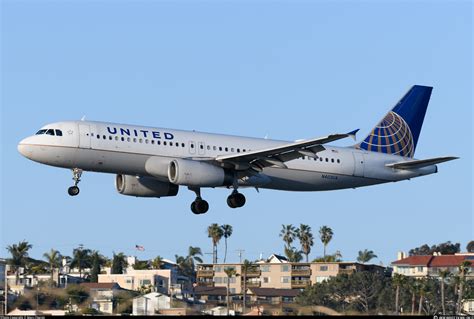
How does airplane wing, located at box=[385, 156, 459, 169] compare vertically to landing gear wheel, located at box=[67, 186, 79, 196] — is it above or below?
above

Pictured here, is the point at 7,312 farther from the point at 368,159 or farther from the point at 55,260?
the point at 55,260

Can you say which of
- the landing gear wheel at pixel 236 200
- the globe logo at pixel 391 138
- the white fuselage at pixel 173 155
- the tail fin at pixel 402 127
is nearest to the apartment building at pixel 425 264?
the tail fin at pixel 402 127

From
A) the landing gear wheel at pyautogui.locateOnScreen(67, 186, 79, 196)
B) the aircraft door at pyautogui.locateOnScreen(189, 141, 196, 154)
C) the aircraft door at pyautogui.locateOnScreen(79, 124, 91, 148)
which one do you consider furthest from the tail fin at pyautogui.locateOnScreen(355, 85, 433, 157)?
the landing gear wheel at pyautogui.locateOnScreen(67, 186, 79, 196)

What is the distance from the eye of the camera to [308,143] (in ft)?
188

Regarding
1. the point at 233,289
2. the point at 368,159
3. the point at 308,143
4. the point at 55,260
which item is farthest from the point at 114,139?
the point at 55,260

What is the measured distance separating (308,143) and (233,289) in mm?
69633

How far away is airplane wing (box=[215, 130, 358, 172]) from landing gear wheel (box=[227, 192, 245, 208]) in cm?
206

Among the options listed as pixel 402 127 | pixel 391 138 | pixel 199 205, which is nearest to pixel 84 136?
pixel 199 205

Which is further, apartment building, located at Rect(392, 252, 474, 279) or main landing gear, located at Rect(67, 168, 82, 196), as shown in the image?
apartment building, located at Rect(392, 252, 474, 279)

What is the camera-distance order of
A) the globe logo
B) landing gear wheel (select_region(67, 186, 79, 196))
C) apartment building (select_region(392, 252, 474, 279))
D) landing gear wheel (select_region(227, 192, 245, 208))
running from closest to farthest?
landing gear wheel (select_region(67, 186, 79, 196))
landing gear wheel (select_region(227, 192, 245, 208))
the globe logo
apartment building (select_region(392, 252, 474, 279))

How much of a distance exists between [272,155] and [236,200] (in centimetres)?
427

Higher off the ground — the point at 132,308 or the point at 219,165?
the point at 219,165

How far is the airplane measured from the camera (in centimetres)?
5838

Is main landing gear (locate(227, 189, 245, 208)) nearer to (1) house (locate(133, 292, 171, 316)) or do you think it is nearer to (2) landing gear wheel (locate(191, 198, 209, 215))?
(2) landing gear wheel (locate(191, 198, 209, 215))
